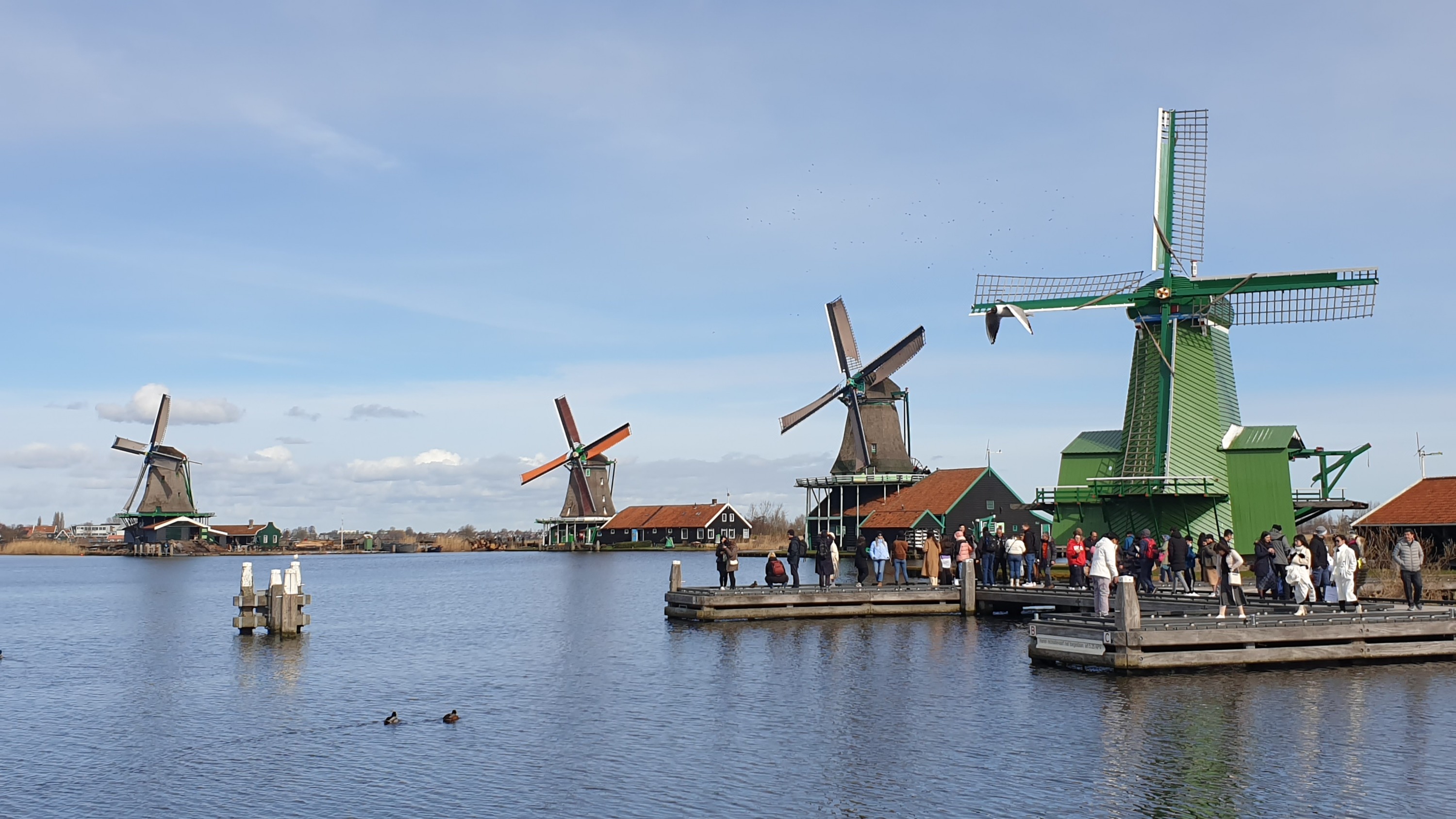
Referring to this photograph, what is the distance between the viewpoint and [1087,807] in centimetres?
1388

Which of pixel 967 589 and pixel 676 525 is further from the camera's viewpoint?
pixel 676 525

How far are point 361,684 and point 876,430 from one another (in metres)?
61.0

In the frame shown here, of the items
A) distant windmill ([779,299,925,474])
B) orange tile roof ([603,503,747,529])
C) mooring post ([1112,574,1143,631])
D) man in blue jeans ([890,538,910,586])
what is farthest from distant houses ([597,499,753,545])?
mooring post ([1112,574,1143,631])

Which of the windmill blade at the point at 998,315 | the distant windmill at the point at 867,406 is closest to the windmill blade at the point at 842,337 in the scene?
the distant windmill at the point at 867,406

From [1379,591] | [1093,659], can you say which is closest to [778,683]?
[1093,659]

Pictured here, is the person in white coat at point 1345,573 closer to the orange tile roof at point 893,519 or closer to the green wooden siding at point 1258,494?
the green wooden siding at point 1258,494

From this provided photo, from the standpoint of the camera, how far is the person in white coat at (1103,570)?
24.9 metres

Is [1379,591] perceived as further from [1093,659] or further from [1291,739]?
[1291,739]

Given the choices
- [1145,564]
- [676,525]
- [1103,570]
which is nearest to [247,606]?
[1103,570]

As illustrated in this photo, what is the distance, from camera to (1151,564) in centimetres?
3134

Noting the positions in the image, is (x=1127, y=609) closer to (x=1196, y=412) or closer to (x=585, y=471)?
(x=1196, y=412)

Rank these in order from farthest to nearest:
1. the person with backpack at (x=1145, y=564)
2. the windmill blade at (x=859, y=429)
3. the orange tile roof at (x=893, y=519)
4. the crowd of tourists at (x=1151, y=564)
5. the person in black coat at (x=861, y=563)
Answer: the windmill blade at (x=859, y=429), the orange tile roof at (x=893, y=519), the person in black coat at (x=861, y=563), the person with backpack at (x=1145, y=564), the crowd of tourists at (x=1151, y=564)

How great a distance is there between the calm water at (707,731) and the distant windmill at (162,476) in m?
98.1

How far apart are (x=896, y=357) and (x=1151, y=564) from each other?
51.4m
